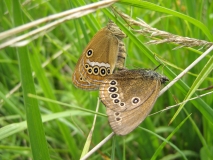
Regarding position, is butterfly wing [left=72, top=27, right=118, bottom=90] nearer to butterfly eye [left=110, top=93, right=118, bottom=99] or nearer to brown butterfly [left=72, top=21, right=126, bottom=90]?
brown butterfly [left=72, top=21, right=126, bottom=90]

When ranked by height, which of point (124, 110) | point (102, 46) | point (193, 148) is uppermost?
point (102, 46)

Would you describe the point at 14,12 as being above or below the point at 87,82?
above

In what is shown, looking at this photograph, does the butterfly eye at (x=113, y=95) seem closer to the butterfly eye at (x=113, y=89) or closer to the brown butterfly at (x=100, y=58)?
the butterfly eye at (x=113, y=89)

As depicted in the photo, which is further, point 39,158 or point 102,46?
point 102,46

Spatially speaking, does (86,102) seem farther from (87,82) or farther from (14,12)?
(14,12)

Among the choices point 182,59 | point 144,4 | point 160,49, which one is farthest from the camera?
point 160,49

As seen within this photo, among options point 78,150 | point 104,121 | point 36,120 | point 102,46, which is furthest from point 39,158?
point 104,121

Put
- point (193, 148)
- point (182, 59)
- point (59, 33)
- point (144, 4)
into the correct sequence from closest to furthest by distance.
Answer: point (144, 4)
point (193, 148)
point (182, 59)
point (59, 33)

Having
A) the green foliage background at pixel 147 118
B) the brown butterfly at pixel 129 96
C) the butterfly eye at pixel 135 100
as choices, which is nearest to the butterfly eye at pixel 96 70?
the brown butterfly at pixel 129 96
